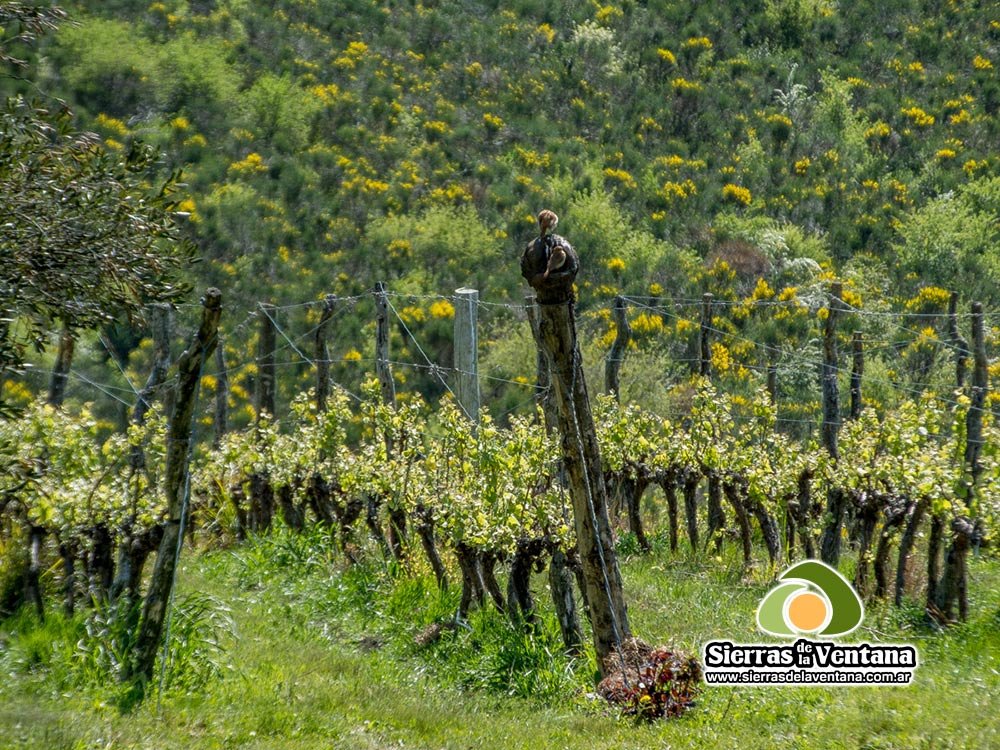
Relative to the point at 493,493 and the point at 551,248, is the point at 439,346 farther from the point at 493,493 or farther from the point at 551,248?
the point at 551,248

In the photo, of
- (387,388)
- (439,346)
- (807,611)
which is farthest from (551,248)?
(439,346)

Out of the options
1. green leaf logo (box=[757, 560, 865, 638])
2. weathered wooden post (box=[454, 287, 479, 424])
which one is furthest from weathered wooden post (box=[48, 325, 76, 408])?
green leaf logo (box=[757, 560, 865, 638])

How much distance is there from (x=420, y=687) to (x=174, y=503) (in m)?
2.81

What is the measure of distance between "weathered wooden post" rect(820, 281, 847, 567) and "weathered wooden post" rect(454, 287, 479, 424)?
171 inches

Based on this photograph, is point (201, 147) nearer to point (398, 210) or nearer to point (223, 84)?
point (223, 84)

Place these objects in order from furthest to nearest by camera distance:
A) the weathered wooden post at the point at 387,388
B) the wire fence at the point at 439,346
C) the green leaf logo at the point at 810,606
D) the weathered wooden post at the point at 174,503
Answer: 1. the wire fence at the point at 439,346
2. the weathered wooden post at the point at 387,388
3. the green leaf logo at the point at 810,606
4. the weathered wooden post at the point at 174,503

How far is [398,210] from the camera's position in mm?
27750

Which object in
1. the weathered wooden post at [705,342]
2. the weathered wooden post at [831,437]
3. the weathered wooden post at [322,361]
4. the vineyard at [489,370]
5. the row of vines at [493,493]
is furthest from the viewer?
the weathered wooden post at [705,342]

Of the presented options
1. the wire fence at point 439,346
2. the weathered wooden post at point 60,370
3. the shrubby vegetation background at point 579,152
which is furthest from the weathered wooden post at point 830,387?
the weathered wooden post at point 60,370

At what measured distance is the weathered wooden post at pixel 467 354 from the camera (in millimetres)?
13539

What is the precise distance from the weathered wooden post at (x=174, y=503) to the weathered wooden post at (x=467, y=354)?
5.96 metres


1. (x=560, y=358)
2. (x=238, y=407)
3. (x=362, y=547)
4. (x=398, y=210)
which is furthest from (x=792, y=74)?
(x=560, y=358)

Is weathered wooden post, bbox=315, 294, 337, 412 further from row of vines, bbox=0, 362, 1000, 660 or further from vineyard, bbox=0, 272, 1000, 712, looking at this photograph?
row of vines, bbox=0, 362, 1000, 660

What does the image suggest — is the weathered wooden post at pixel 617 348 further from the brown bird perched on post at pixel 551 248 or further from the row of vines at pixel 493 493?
the brown bird perched on post at pixel 551 248
